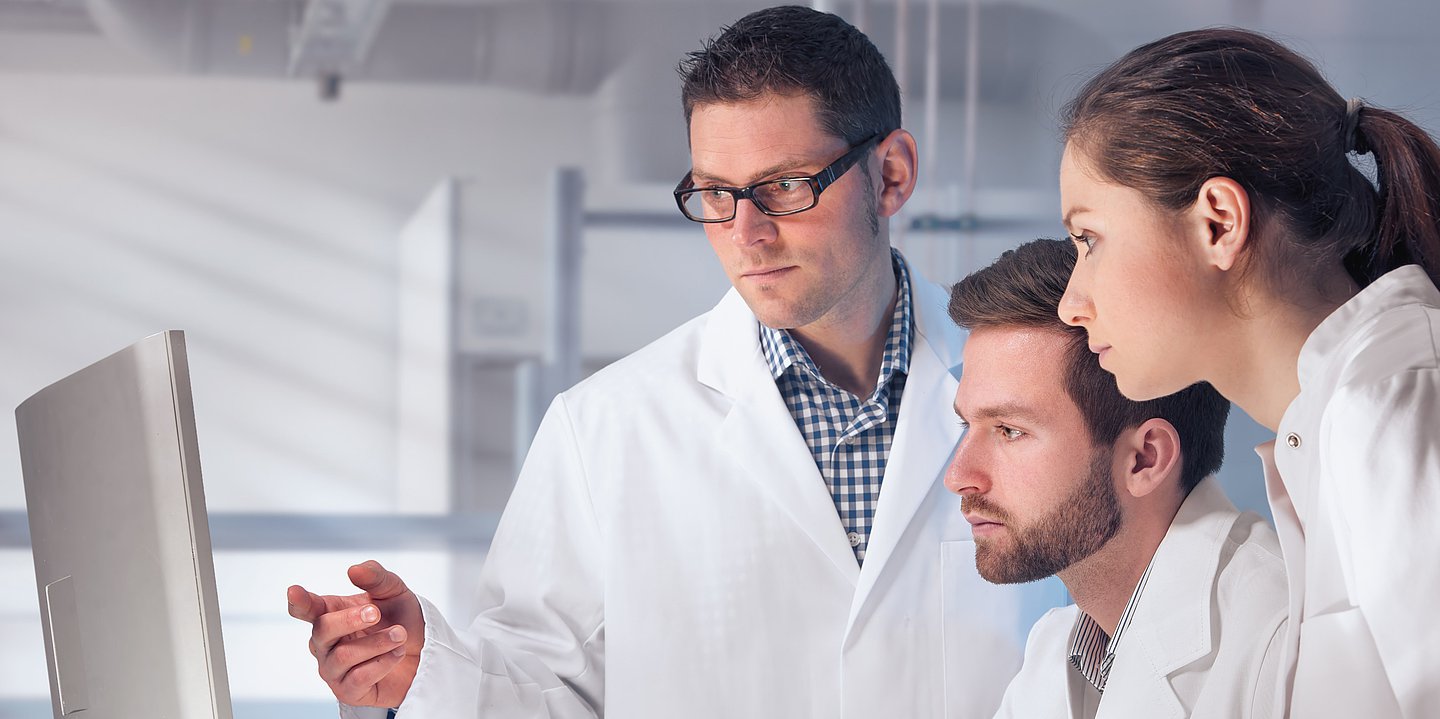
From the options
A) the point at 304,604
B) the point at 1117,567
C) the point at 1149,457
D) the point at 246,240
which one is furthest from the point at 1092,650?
the point at 246,240

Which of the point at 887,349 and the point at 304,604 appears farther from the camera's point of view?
the point at 887,349

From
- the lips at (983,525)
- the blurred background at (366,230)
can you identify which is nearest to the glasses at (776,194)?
the lips at (983,525)

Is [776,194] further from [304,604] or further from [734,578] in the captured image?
[304,604]

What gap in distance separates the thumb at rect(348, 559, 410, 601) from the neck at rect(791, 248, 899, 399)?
52 cm

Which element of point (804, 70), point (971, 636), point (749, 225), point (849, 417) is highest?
point (804, 70)

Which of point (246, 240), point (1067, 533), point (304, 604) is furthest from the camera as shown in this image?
point (246, 240)

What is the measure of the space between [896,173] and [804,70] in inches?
6.6

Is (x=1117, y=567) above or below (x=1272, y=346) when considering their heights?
below

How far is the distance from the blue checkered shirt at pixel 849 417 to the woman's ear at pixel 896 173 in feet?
0.38

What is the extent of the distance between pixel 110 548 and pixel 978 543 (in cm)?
75

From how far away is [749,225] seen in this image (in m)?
→ 1.23

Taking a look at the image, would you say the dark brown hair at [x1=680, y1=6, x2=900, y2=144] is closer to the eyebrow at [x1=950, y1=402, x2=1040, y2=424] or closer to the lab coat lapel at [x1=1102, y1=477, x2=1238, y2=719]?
the eyebrow at [x1=950, y1=402, x2=1040, y2=424]

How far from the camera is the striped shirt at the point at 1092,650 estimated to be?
45.0 inches

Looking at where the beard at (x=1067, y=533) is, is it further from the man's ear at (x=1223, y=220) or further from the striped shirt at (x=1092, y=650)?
the man's ear at (x=1223, y=220)
